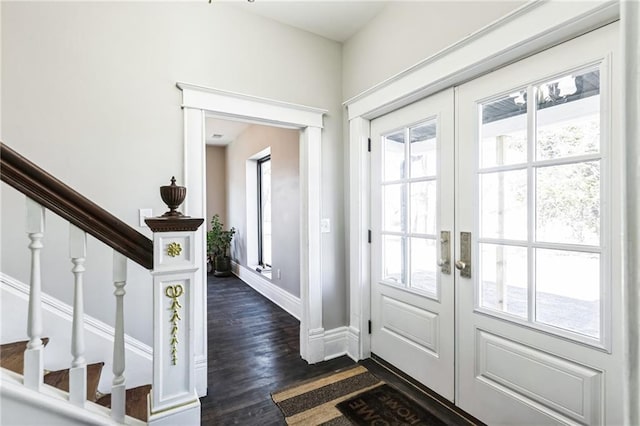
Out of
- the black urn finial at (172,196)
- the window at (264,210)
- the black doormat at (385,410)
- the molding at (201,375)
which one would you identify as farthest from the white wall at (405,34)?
the window at (264,210)

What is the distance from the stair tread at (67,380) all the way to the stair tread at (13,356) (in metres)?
0.18

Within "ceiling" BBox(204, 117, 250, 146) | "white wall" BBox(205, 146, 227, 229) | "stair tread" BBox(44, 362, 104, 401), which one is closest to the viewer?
"stair tread" BBox(44, 362, 104, 401)

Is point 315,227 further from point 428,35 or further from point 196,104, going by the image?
point 428,35

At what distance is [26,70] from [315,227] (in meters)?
2.03

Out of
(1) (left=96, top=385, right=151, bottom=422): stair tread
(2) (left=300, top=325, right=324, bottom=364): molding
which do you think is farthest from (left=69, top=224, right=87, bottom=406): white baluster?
(2) (left=300, top=325, right=324, bottom=364): molding

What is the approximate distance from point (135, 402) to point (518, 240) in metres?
2.26

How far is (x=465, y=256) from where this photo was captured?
1.81m

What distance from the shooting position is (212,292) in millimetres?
4594

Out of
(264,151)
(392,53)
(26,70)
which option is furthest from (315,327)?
(264,151)

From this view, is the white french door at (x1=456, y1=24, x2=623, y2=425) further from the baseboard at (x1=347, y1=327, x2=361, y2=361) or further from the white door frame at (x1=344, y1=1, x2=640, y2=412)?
the baseboard at (x1=347, y1=327, x2=361, y2=361)

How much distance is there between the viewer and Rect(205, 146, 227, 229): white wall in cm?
631

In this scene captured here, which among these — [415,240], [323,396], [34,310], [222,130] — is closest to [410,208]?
[415,240]

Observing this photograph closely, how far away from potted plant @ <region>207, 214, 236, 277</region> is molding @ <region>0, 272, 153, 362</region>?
12.6ft

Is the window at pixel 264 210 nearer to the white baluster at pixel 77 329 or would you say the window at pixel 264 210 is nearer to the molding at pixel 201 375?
the molding at pixel 201 375
